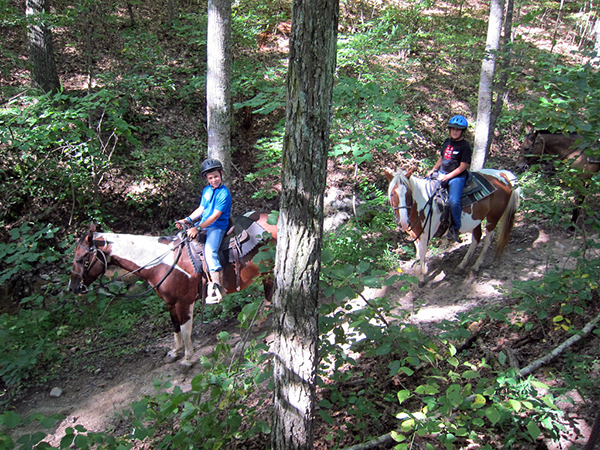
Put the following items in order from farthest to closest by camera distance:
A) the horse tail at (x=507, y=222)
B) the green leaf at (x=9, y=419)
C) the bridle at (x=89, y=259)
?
the horse tail at (x=507, y=222)
the bridle at (x=89, y=259)
the green leaf at (x=9, y=419)

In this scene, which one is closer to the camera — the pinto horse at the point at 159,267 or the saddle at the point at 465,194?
the pinto horse at the point at 159,267

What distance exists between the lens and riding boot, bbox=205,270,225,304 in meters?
5.20

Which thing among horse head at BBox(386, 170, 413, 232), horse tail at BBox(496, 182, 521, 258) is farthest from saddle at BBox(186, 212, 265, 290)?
horse tail at BBox(496, 182, 521, 258)

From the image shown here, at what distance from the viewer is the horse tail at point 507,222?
257 inches

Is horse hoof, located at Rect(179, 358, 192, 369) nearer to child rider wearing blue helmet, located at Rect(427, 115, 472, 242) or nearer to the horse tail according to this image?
child rider wearing blue helmet, located at Rect(427, 115, 472, 242)

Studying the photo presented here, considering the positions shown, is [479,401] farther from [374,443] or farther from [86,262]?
[86,262]

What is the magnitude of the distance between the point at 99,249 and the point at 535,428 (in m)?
5.14

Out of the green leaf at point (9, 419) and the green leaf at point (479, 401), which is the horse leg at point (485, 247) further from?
the green leaf at point (9, 419)

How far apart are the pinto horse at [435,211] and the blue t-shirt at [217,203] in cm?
263

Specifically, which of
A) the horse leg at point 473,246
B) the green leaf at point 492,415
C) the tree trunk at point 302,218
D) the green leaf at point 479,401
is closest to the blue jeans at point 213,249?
the tree trunk at point 302,218

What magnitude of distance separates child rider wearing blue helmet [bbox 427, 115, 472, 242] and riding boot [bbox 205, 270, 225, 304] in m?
3.94

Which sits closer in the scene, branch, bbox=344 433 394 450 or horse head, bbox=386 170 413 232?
branch, bbox=344 433 394 450

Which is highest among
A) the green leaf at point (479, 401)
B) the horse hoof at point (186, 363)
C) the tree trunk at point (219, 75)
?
the tree trunk at point (219, 75)

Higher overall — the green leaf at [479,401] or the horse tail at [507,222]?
the green leaf at [479,401]
